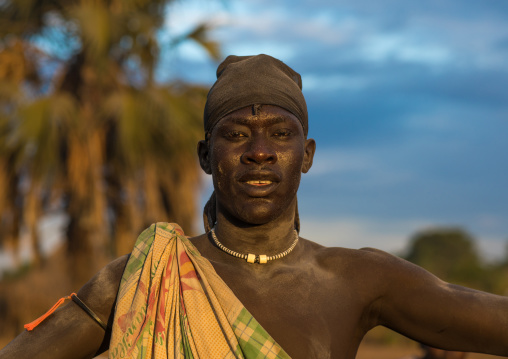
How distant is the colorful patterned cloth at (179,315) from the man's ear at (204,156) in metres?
0.36

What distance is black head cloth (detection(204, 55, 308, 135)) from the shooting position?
2.54 metres

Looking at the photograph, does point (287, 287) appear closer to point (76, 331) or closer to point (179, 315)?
point (179, 315)

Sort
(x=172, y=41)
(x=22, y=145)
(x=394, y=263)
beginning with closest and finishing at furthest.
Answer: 1. (x=394, y=263)
2. (x=22, y=145)
3. (x=172, y=41)

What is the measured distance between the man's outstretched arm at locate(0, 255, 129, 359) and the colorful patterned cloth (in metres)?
→ 0.10

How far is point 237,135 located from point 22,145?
866 cm

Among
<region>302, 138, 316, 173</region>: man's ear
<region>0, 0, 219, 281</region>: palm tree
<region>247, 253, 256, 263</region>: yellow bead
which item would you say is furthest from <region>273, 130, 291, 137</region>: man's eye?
<region>0, 0, 219, 281</region>: palm tree

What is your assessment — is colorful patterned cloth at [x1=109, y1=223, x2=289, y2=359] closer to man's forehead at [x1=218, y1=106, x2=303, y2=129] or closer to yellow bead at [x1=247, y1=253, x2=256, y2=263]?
yellow bead at [x1=247, y1=253, x2=256, y2=263]

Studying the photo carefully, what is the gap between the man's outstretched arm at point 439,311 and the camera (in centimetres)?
250

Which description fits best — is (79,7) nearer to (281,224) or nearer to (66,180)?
(66,180)

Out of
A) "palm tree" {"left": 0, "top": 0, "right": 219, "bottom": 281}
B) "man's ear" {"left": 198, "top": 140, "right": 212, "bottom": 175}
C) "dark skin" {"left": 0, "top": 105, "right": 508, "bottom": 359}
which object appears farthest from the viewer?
"palm tree" {"left": 0, "top": 0, "right": 219, "bottom": 281}

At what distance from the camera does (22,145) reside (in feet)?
34.5

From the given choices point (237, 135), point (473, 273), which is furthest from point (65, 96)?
point (473, 273)

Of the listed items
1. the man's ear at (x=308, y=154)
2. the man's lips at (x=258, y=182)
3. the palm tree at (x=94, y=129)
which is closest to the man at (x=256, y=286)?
the man's lips at (x=258, y=182)

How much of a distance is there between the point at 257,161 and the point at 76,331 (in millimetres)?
834
